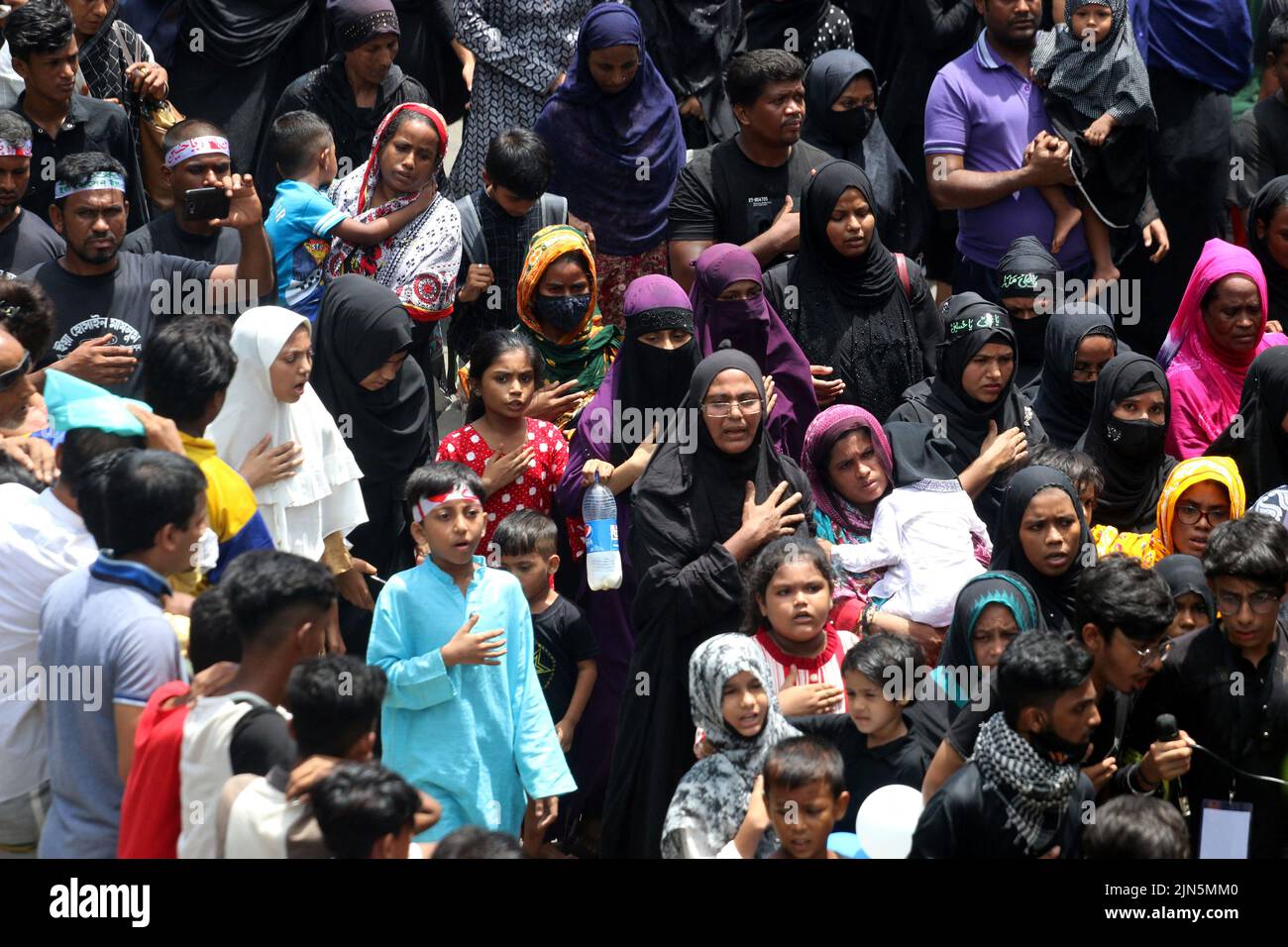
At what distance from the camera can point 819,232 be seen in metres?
7.02

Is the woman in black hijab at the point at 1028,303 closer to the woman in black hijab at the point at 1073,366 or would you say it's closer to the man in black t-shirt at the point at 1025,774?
the woman in black hijab at the point at 1073,366

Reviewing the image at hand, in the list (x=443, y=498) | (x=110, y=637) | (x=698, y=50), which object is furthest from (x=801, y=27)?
(x=110, y=637)

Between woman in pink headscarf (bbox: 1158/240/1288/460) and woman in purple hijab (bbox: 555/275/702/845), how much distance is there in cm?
188

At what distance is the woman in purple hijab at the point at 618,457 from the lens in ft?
20.8

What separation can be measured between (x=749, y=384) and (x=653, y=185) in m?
2.21

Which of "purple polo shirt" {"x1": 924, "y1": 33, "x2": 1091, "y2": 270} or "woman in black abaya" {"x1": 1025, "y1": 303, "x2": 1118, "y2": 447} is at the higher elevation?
"purple polo shirt" {"x1": 924, "y1": 33, "x2": 1091, "y2": 270}

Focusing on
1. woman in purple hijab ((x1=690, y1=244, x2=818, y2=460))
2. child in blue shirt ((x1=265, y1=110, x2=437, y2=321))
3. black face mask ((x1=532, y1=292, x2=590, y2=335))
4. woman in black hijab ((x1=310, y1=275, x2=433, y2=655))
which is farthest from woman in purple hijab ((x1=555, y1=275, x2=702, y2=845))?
Answer: child in blue shirt ((x1=265, y1=110, x2=437, y2=321))

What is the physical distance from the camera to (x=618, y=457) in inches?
251

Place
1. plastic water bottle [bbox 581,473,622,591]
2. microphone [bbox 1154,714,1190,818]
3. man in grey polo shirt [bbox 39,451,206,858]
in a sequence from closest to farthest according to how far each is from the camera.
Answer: man in grey polo shirt [bbox 39,451,206,858], microphone [bbox 1154,714,1190,818], plastic water bottle [bbox 581,473,622,591]

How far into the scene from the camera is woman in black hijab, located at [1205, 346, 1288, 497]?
6.39m

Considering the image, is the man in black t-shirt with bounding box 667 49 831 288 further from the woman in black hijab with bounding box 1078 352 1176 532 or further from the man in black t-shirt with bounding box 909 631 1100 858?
the man in black t-shirt with bounding box 909 631 1100 858

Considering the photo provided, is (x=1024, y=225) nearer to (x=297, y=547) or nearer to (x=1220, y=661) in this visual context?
(x=1220, y=661)

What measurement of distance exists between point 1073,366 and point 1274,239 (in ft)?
4.09
